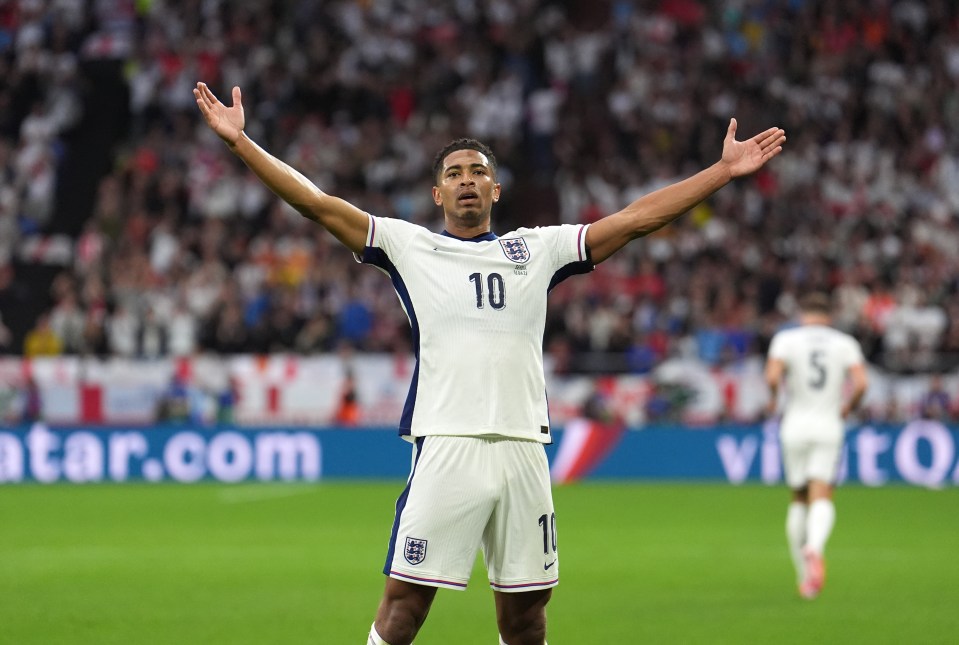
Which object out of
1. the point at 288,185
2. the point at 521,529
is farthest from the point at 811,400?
the point at 288,185

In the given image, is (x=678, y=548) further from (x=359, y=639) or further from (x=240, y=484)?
(x=240, y=484)

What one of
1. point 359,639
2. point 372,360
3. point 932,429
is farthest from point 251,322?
point 359,639

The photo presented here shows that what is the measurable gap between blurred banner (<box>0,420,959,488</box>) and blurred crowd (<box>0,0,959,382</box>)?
4.29 feet

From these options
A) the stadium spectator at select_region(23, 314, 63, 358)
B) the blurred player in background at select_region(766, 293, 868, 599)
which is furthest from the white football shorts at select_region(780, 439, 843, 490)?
the stadium spectator at select_region(23, 314, 63, 358)

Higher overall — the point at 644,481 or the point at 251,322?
the point at 251,322

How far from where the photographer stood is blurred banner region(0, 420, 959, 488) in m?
19.9

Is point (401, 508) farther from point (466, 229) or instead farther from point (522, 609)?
point (466, 229)

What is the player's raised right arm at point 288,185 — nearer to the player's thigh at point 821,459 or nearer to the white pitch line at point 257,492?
the player's thigh at point 821,459

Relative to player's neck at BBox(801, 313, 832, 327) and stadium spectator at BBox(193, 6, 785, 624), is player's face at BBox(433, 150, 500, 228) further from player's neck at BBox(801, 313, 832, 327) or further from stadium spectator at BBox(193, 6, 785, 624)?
player's neck at BBox(801, 313, 832, 327)

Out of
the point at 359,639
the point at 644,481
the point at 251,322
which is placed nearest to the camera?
the point at 359,639

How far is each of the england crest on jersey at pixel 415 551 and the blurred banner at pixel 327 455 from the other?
14.5m

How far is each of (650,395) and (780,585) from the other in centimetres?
965

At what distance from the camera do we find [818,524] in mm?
10422

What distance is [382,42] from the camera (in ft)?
87.6
